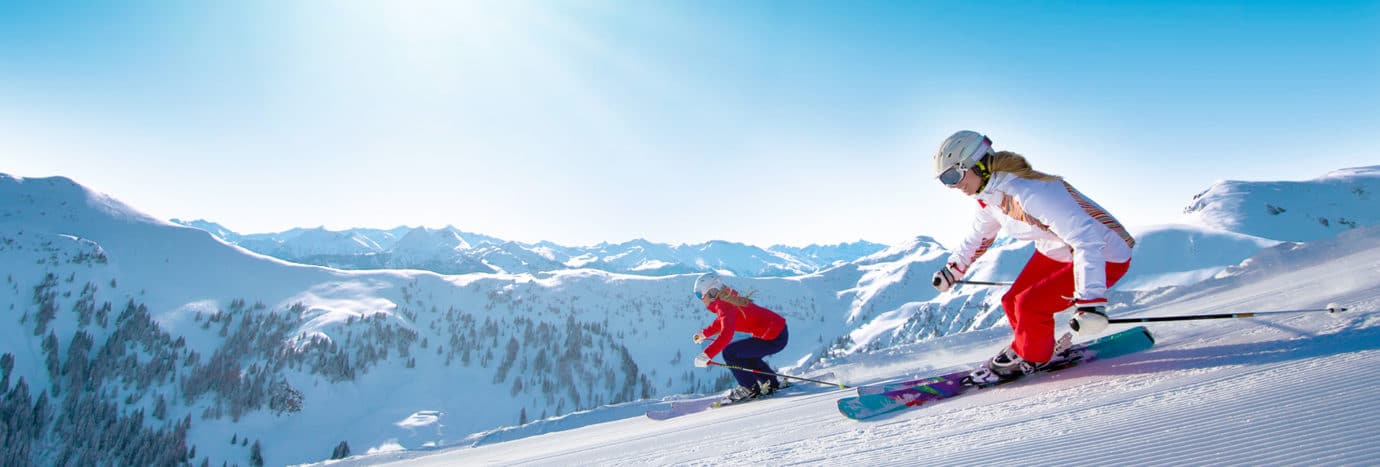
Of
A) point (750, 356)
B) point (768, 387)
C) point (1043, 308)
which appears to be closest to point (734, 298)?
point (750, 356)

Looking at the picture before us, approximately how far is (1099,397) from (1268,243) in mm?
138265

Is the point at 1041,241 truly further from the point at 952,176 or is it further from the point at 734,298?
the point at 734,298

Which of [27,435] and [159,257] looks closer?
[27,435]

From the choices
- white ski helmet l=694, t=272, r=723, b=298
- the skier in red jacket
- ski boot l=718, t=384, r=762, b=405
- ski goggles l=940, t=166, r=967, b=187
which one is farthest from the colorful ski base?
white ski helmet l=694, t=272, r=723, b=298

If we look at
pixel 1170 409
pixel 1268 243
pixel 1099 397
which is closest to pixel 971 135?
pixel 1099 397

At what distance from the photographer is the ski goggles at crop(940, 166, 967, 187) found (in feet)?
16.3

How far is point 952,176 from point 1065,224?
3.26 ft

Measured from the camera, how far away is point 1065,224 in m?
4.34

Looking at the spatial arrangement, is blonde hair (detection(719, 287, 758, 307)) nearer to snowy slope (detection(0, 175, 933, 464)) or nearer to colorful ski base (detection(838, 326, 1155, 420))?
colorful ski base (detection(838, 326, 1155, 420))

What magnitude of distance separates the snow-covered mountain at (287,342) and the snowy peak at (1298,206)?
11922 mm

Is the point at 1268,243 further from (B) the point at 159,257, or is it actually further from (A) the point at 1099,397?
(B) the point at 159,257

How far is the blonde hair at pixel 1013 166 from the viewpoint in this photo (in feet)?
15.2

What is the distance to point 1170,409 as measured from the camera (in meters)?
2.68

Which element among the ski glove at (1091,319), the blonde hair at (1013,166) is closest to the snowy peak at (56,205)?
the blonde hair at (1013,166)
